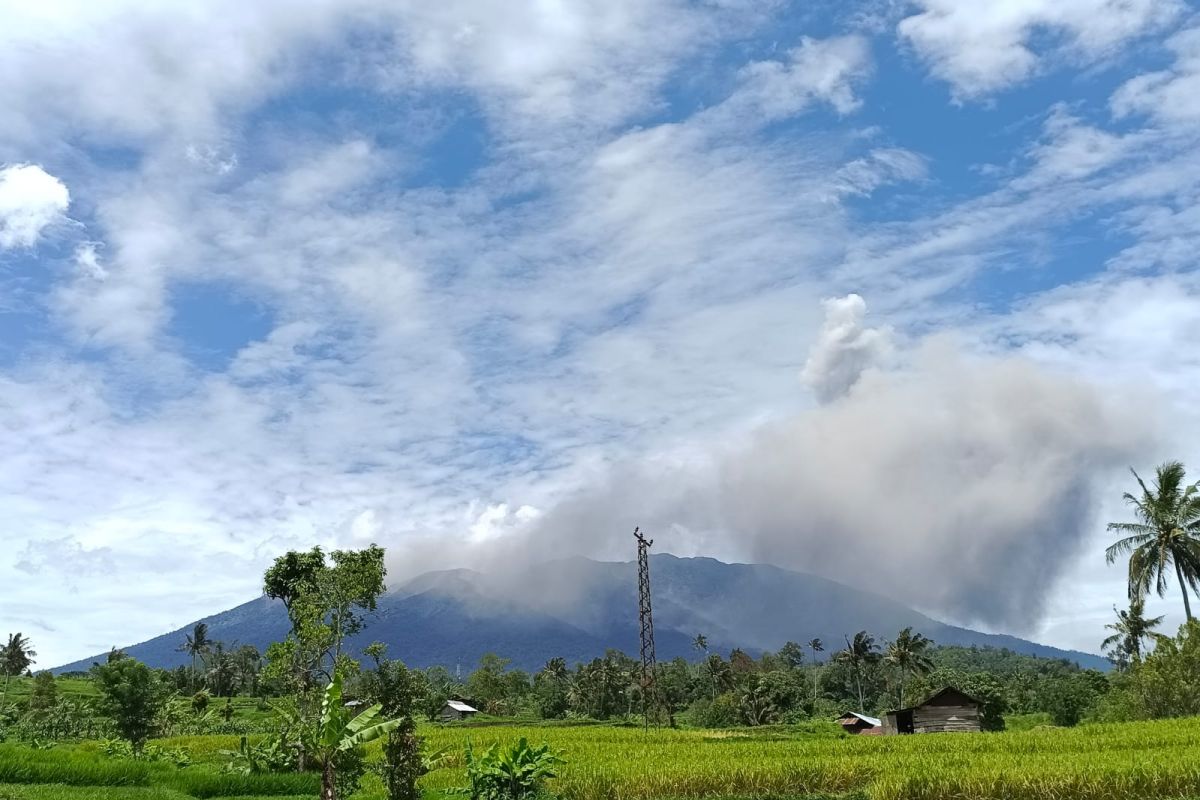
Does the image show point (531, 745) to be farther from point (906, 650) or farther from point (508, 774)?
point (906, 650)

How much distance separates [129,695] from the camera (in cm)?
4025

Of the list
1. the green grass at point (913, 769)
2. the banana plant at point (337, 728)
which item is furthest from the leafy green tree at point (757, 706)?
the banana plant at point (337, 728)

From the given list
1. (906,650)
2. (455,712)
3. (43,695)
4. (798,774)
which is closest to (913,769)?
(798,774)

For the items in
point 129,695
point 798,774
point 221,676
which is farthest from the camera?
point 221,676

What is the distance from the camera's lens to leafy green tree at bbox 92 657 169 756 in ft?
132

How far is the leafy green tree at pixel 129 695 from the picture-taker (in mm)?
40094

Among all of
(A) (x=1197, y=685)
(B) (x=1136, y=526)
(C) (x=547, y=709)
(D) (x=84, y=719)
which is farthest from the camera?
(C) (x=547, y=709)

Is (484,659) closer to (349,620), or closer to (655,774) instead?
(349,620)

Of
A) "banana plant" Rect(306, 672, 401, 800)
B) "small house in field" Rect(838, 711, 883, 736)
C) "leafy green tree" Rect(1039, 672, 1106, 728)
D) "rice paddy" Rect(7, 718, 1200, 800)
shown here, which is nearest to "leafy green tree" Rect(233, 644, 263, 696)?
"small house in field" Rect(838, 711, 883, 736)

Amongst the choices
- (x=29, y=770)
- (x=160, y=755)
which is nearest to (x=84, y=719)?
(x=160, y=755)

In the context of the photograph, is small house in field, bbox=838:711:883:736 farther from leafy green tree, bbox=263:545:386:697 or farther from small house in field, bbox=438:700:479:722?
leafy green tree, bbox=263:545:386:697

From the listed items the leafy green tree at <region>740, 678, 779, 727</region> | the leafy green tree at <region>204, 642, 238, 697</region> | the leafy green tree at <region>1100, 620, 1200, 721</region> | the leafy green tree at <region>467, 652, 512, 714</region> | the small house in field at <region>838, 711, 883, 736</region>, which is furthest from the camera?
the leafy green tree at <region>467, 652, 512, 714</region>

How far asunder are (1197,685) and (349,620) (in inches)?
2069

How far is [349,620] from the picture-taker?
2071 inches
